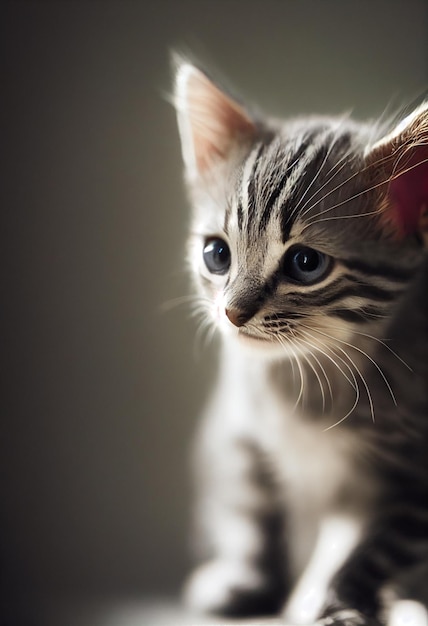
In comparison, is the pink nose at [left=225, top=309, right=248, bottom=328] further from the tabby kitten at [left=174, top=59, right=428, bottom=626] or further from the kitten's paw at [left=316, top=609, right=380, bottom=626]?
the kitten's paw at [left=316, top=609, right=380, bottom=626]

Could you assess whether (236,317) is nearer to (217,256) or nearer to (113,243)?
(217,256)

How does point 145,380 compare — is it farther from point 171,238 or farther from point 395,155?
point 395,155

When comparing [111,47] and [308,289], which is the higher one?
[111,47]

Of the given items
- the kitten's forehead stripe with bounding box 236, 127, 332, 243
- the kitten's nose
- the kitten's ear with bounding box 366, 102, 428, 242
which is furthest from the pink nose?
the kitten's ear with bounding box 366, 102, 428, 242

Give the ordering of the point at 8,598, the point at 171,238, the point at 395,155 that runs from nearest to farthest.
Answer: the point at 395,155 < the point at 8,598 < the point at 171,238

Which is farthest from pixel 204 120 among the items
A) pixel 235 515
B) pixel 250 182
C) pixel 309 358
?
pixel 235 515

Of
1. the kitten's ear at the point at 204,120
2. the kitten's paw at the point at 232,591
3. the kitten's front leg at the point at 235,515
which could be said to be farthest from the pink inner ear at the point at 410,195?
the kitten's paw at the point at 232,591

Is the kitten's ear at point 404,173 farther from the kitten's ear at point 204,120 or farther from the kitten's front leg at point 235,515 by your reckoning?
the kitten's front leg at point 235,515

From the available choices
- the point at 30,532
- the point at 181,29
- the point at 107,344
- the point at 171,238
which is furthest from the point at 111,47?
the point at 30,532
